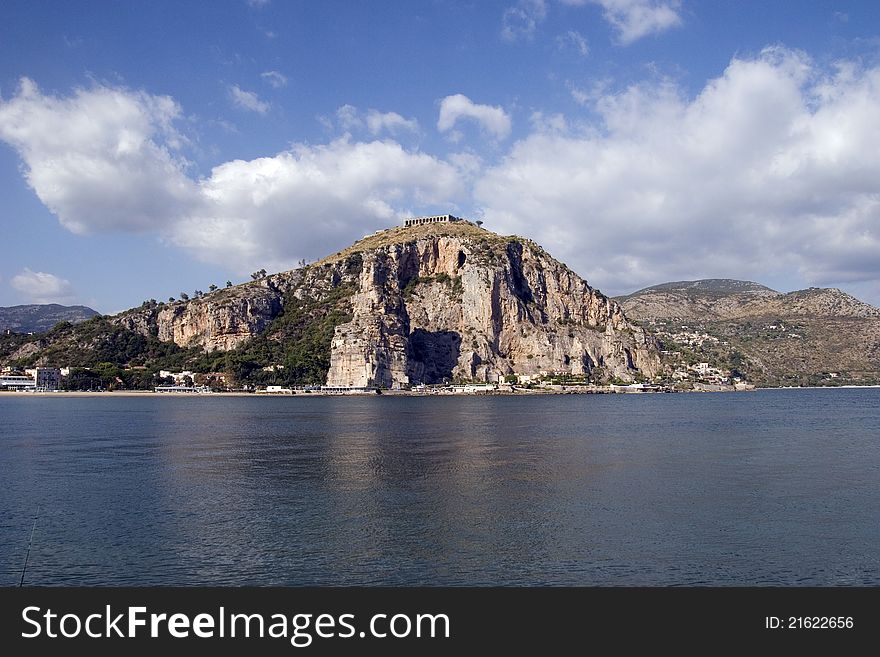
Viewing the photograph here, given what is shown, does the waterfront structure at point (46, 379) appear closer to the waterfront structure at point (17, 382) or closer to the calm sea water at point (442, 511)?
the waterfront structure at point (17, 382)

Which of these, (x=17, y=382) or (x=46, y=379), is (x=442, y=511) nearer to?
(x=46, y=379)

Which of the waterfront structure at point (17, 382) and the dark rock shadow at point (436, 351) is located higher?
the dark rock shadow at point (436, 351)

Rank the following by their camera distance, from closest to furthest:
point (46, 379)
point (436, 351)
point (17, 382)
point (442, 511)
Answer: point (442, 511) < point (46, 379) < point (17, 382) < point (436, 351)

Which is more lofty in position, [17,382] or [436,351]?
[436,351]

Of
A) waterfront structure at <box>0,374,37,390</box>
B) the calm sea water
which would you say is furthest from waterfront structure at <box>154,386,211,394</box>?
the calm sea water

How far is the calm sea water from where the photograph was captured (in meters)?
22.6

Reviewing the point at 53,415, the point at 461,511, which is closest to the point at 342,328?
the point at 53,415

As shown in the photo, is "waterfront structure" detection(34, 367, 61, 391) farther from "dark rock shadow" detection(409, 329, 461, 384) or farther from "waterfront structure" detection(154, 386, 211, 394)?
"dark rock shadow" detection(409, 329, 461, 384)

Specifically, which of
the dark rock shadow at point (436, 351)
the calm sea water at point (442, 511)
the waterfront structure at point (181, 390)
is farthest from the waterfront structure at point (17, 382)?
the calm sea water at point (442, 511)

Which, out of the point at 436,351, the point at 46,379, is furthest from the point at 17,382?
the point at 436,351

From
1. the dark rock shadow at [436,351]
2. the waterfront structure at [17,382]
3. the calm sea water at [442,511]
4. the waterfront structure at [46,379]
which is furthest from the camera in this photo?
the dark rock shadow at [436,351]

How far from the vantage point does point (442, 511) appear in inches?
1223

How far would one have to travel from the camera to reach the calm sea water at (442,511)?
22594 millimetres

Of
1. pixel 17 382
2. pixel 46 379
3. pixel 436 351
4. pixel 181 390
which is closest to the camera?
pixel 181 390
